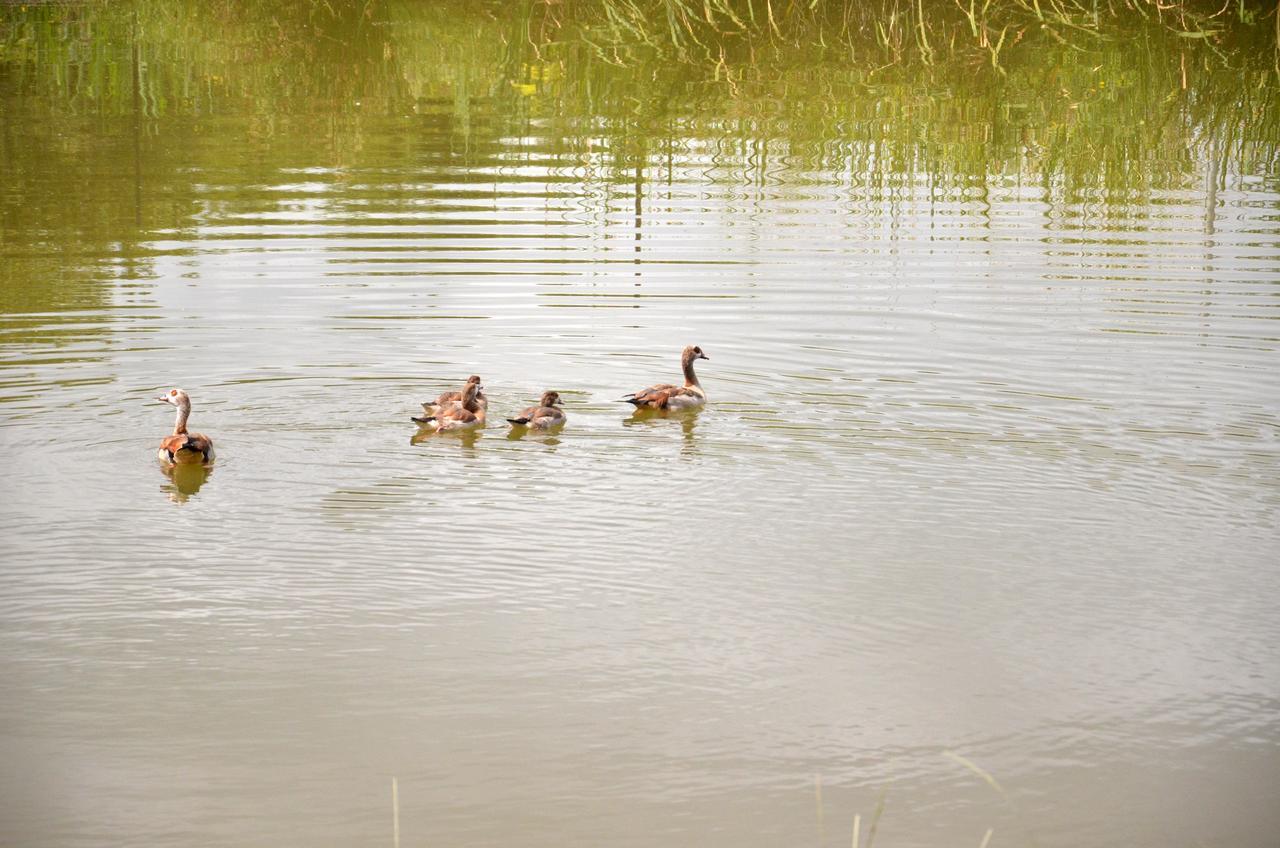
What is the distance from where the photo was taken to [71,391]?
11.7 metres

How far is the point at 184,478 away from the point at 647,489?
2.71 metres

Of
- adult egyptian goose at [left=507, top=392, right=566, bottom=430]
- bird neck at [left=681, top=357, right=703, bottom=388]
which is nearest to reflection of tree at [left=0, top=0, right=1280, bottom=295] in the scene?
adult egyptian goose at [left=507, top=392, right=566, bottom=430]

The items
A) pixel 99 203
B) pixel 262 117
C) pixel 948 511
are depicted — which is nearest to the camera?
pixel 948 511

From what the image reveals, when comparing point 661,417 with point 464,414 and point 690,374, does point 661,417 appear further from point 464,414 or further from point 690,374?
point 464,414

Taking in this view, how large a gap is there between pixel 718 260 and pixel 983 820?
1034cm

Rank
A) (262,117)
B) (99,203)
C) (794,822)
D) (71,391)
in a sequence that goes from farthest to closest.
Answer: (262,117) → (99,203) → (71,391) → (794,822)

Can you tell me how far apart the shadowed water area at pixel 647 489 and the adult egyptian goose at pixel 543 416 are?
143 mm

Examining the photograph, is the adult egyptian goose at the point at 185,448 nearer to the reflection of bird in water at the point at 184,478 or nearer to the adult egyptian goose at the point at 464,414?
the reflection of bird in water at the point at 184,478

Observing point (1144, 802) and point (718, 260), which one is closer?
point (1144, 802)

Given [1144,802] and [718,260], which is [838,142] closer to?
[718,260]

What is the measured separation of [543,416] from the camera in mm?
11008

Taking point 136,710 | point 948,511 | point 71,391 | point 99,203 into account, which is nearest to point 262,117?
point 99,203

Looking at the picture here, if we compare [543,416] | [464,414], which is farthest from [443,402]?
[543,416]

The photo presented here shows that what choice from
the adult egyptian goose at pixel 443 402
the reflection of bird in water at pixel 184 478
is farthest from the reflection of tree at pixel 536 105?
the reflection of bird in water at pixel 184 478
